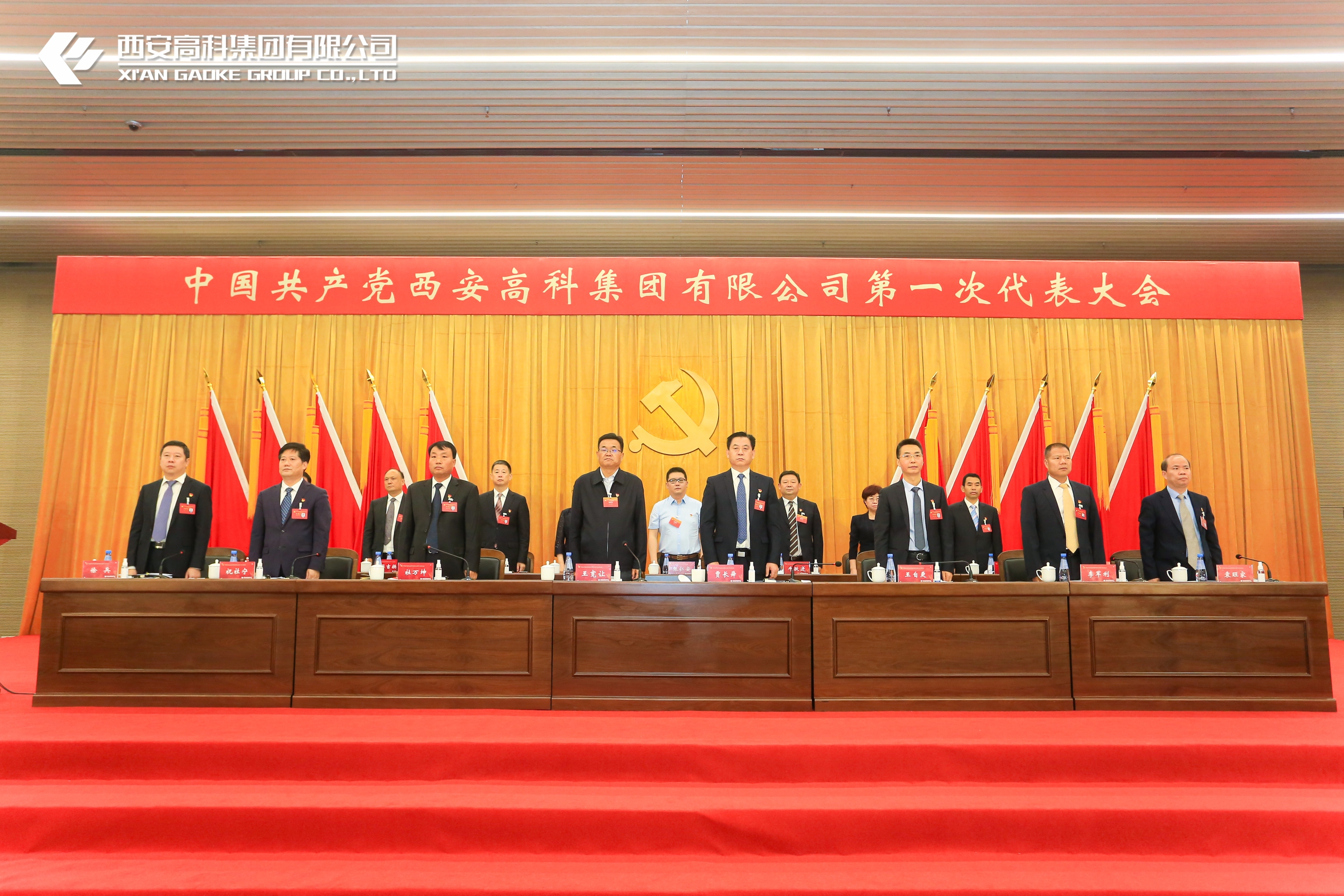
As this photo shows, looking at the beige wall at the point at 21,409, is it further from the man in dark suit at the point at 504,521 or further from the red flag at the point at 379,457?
the man in dark suit at the point at 504,521

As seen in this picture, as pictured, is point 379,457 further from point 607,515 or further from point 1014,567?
point 1014,567

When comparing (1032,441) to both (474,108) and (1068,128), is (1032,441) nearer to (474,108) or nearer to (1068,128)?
(1068,128)

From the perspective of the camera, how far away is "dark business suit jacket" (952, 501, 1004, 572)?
5.34 m

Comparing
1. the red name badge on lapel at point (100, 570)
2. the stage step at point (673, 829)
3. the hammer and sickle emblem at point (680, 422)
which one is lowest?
the stage step at point (673, 829)

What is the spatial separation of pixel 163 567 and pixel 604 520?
7.71ft

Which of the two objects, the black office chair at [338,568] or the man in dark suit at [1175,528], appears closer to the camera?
the man in dark suit at [1175,528]

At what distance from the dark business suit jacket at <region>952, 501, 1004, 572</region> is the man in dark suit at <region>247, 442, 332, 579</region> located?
3.44 m

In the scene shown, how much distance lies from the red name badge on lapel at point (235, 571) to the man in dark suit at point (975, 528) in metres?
3.68

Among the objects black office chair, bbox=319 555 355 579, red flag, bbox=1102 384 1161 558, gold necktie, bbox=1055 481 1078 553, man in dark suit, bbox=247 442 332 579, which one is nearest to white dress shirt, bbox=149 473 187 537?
man in dark suit, bbox=247 442 332 579

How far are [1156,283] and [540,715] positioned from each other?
6.22m

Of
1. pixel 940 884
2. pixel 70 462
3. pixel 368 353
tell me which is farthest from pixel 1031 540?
pixel 70 462

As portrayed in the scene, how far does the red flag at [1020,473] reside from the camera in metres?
6.75

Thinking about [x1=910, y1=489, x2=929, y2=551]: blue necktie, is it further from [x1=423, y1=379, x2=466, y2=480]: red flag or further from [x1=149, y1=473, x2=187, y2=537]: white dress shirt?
[x1=149, y1=473, x2=187, y2=537]: white dress shirt

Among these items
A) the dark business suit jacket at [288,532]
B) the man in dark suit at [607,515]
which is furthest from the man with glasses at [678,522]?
the dark business suit jacket at [288,532]
